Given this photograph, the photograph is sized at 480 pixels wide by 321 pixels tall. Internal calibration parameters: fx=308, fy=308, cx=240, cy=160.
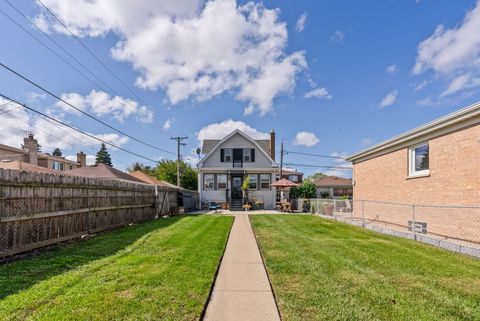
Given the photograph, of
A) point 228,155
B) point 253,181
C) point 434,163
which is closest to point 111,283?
point 434,163

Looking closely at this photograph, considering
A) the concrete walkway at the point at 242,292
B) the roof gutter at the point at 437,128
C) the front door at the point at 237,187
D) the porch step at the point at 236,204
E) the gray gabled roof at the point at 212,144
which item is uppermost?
the gray gabled roof at the point at 212,144

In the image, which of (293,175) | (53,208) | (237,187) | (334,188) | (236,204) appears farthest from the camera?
(293,175)

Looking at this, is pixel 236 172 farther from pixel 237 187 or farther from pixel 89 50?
pixel 89 50

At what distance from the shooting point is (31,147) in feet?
106

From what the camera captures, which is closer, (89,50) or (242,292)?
(242,292)

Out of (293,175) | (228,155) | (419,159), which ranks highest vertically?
(228,155)

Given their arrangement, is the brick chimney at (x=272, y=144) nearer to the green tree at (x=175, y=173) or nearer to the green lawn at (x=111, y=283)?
the green tree at (x=175, y=173)

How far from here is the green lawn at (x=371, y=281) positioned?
3.62 meters

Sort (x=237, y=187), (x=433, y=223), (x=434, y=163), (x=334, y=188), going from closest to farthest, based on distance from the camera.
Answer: (x=433, y=223), (x=434, y=163), (x=237, y=187), (x=334, y=188)

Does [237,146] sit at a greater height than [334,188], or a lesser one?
greater

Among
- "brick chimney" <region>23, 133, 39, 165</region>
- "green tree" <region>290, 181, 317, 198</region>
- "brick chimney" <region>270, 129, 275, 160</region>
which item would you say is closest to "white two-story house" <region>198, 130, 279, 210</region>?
"brick chimney" <region>270, 129, 275, 160</region>

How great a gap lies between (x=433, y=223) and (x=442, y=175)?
1496 millimetres

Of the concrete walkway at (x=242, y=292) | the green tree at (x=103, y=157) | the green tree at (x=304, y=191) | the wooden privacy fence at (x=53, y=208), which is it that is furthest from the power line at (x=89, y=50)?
the green tree at (x=103, y=157)

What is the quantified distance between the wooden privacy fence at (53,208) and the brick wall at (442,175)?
10.4 metres
